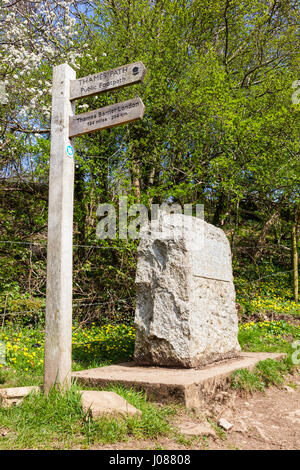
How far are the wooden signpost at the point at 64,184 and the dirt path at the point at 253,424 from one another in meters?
1.02

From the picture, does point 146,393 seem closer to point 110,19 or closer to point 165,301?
point 165,301

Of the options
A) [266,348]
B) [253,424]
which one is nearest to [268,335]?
[266,348]

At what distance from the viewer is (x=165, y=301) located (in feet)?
13.9

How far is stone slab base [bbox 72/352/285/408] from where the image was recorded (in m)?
3.27

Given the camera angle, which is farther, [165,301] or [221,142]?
[221,142]

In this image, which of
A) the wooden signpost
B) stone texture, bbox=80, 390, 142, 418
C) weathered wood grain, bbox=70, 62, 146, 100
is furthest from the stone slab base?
weathered wood grain, bbox=70, 62, 146, 100

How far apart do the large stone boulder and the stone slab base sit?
0.19 meters

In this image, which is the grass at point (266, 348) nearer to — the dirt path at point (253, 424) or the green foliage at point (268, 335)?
the green foliage at point (268, 335)

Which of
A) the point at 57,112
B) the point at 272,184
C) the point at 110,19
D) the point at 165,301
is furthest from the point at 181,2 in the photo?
the point at 165,301

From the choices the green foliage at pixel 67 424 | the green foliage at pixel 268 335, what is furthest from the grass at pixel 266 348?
the green foliage at pixel 67 424

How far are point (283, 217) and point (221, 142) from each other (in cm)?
419

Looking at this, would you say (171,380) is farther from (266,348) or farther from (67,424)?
(266,348)

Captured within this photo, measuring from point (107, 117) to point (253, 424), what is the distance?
2864 mm

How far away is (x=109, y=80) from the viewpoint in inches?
137
